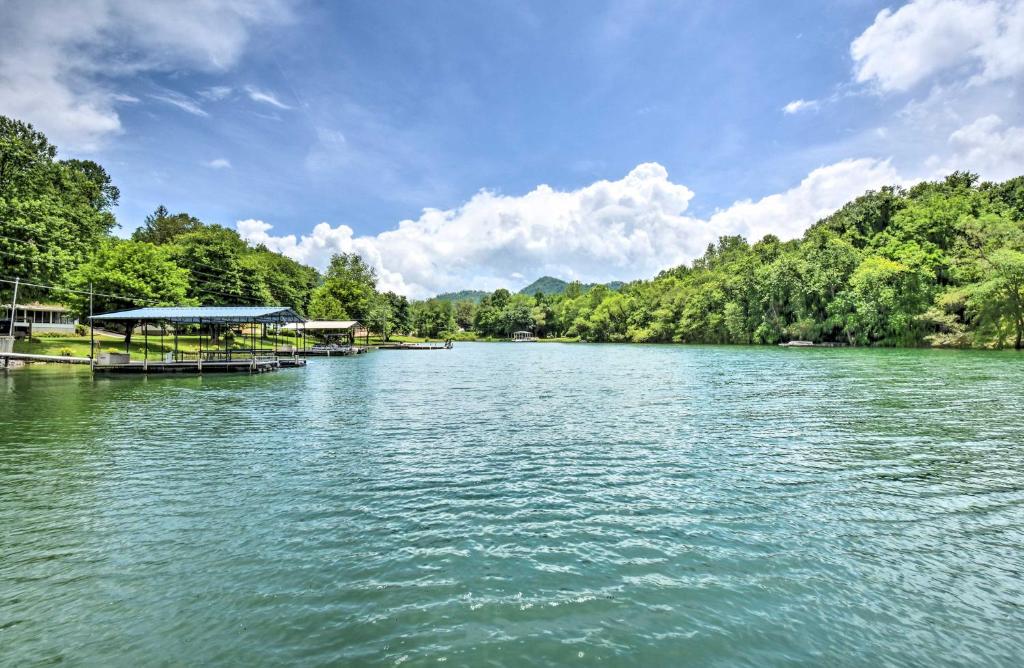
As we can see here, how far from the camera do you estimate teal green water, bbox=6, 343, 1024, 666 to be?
5621mm

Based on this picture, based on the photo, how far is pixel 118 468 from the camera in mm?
12523

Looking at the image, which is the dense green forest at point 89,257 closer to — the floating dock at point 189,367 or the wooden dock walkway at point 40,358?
the wooden dock walkway at point 40,358

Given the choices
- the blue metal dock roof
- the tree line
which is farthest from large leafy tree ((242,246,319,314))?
the tree line

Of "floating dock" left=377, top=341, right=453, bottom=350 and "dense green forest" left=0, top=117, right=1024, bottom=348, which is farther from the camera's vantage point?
"floating dock" left=377, top=341, right=453, bottom=350

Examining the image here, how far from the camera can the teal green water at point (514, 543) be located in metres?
5.62

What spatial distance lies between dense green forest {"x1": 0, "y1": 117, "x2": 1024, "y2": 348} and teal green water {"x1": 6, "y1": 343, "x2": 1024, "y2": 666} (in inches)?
1722

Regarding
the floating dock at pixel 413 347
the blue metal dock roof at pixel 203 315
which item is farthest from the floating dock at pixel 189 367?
the floating dock at pixel 413 347

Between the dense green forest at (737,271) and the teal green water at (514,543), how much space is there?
43747mm

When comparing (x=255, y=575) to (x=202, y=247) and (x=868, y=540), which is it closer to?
(x=868, y=540)

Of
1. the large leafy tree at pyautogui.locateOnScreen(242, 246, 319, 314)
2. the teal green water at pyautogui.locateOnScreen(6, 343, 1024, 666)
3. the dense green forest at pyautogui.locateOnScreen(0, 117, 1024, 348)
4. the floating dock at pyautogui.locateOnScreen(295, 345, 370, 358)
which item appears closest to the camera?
the teal green water at pyautogui.locateOnScreen(6, 343, 1024, 666)

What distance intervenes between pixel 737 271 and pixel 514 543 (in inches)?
4548

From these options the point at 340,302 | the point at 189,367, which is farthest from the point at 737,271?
the point at 189,367

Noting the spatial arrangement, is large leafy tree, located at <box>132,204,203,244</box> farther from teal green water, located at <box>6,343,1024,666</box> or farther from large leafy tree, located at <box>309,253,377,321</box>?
teal green water, located at <box>6,343,1024,666</box>

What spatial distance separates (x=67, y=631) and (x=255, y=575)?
6.65 ft
